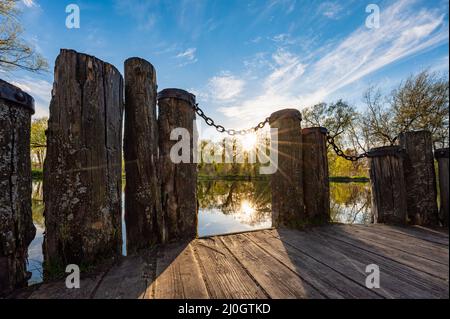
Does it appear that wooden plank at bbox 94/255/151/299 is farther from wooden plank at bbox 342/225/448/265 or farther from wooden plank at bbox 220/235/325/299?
wooden plank at bbox 342/225/448/265

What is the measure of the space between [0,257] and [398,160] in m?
4.18

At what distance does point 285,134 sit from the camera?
2799 millimetres

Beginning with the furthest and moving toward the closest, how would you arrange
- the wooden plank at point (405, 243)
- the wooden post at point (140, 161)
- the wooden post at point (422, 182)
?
the wooden post at point (422, 182) → the wooden post at point (140, 161) → the wooden plank at point (405, 243)

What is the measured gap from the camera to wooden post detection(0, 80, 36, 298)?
1270mm

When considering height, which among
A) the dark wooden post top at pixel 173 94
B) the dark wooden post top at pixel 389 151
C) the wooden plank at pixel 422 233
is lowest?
the wooden plank at pixel 422 233

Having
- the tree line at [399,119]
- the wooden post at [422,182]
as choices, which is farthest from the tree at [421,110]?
the wooden post at [422,182]

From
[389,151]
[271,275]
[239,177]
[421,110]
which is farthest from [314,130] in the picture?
[239,177]

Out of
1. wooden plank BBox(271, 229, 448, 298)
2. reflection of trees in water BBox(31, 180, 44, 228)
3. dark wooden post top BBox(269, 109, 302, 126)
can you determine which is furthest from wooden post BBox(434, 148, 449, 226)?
reflection of trees in water BBox(31, 180, 44, 228)

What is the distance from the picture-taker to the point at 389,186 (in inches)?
111

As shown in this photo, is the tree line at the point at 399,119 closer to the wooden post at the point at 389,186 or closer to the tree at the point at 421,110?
the tree at the point at 421,110

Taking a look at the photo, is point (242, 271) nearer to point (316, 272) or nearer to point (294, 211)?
point (316, 272)

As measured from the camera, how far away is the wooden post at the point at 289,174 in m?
2.76

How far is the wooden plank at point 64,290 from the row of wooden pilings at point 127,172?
178 mm
